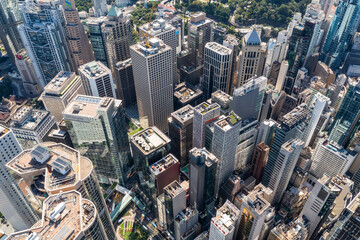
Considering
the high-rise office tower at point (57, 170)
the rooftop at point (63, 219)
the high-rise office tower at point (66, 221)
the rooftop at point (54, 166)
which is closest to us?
the rooftop at point (63, 219)

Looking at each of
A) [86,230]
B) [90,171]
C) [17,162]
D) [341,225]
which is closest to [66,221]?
[86,230]

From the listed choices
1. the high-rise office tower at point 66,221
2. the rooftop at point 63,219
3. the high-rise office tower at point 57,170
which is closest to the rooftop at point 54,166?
the high-rise office tower at point 57,170

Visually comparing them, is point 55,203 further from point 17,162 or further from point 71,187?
point 17,162

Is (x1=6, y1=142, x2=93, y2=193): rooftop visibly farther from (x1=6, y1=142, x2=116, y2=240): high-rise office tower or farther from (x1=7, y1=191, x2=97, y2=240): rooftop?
(x1=7, y1=191, x2=97, y2=240): rooftop

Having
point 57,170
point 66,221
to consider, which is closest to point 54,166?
point 57,170

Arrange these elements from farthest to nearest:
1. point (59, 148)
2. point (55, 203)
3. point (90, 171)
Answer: point (59, 148) < point (90, 171) < point (55, 203)

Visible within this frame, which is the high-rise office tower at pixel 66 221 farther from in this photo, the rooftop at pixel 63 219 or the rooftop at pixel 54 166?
the rooftop at pixel 54 166

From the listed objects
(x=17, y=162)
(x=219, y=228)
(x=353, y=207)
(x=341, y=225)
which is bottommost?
(x=219, y=228)

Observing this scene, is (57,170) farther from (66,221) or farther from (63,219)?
(66,221)
